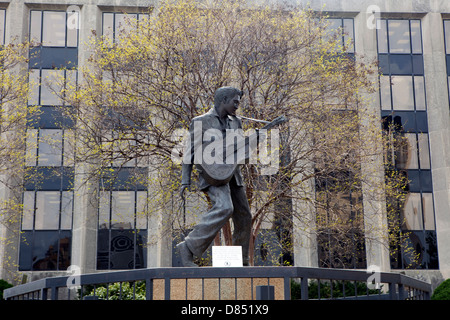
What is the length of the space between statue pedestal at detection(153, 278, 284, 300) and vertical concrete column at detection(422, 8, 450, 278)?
1120 inches

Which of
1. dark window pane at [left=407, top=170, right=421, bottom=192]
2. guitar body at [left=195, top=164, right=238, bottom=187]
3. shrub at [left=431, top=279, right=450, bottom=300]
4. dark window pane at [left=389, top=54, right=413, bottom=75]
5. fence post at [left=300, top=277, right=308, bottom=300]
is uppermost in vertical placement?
dark window pane at [left=389, top=54, right=413, bottom=75]

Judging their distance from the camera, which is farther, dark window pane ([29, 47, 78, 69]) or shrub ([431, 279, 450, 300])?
dark window pane ([29, 47, 78, 69])

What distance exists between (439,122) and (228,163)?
28165 millimetres

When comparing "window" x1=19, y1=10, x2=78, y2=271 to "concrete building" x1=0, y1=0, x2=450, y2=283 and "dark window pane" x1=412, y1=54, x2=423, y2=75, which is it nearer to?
"concrete building" x1=0, y1=0, x2=450, y2=283

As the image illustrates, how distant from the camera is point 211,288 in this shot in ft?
24.1

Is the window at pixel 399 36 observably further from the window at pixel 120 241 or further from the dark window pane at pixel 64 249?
the dark window pane at pixel 64 249

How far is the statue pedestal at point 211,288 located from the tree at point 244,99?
12.0 m

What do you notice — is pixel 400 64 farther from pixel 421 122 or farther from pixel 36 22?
pixel 36 22

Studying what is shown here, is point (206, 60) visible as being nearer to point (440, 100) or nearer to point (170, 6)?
point (170, 6)

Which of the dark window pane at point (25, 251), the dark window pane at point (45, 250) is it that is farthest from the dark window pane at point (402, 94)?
the dark window pane at point (25, 251)

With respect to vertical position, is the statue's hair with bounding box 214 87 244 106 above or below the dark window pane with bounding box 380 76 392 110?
below

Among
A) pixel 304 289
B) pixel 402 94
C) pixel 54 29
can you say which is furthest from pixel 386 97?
pixel 304 289

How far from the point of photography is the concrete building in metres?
32.3

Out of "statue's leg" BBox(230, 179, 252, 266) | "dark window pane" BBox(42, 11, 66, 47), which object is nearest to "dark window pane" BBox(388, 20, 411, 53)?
"dark window pane" BBox(42, 11, 66, 47)
